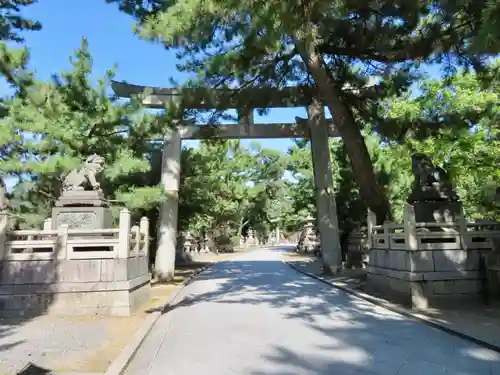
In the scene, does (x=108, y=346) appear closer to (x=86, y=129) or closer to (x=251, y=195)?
(x=86, y=129)

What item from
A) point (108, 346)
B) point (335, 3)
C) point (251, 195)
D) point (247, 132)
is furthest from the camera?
point (251, 195)

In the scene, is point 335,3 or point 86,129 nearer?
point 335,3

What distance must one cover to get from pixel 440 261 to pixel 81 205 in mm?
8088

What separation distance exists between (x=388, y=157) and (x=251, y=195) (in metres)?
20.7

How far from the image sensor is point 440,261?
9250 mm

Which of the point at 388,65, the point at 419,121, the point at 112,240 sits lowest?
the point at 112,240

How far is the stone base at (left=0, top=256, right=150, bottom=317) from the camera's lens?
8.87 m

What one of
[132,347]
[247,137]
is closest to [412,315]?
[132,347]

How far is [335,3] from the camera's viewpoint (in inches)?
275

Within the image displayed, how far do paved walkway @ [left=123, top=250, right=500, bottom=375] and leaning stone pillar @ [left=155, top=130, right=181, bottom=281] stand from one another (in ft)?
21.1

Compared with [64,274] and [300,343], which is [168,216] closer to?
[64,274]

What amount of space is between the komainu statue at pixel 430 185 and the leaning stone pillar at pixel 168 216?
29.9 ft

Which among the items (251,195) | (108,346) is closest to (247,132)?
(108,346)

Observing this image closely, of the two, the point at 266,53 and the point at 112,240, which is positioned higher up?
the point at 266,53
